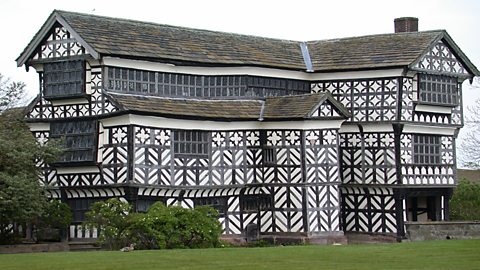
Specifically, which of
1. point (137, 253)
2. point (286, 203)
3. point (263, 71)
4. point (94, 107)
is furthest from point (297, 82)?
point (137, 253)

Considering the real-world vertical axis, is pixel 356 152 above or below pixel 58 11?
below

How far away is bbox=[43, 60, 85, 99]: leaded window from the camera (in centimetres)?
4601

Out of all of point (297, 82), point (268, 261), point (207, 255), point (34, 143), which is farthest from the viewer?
point (297, 82)

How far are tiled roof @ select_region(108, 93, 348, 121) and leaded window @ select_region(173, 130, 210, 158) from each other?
852 mm

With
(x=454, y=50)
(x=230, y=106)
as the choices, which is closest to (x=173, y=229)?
(x=230, y=106)

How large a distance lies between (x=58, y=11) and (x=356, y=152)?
15.7m

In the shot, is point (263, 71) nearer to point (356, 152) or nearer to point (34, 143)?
point (356, 152)

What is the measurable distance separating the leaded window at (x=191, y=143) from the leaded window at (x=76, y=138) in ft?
11.5

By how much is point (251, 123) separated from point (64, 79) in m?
8.66

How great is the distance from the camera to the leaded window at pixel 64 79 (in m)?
46.0

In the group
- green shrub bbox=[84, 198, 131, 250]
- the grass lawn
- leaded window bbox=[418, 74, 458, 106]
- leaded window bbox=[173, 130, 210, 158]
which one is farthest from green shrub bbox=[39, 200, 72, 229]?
leaded window bbox=[418, 74, 458, 106]

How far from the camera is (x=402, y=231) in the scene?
5044 cm

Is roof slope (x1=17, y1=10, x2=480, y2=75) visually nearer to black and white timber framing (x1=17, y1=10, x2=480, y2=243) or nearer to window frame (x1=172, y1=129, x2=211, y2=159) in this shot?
black and white timber framing (x1=17, y1=10, x2=480, y2=243)

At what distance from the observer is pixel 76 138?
153ft
